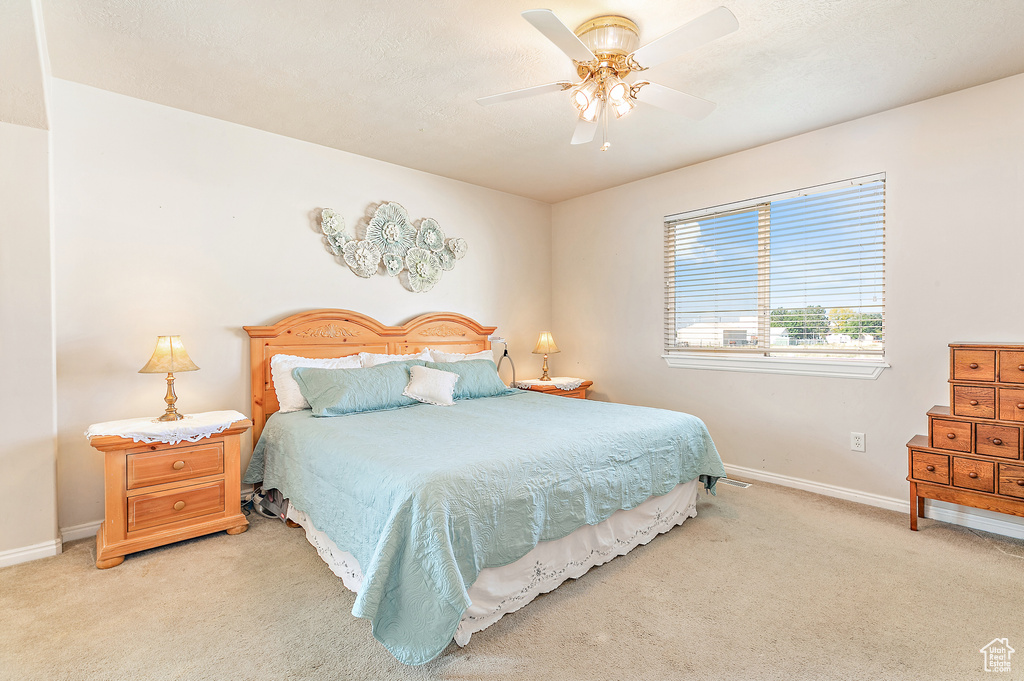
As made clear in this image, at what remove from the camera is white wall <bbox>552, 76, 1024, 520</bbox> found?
2.67 m

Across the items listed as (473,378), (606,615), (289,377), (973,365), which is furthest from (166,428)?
(973,365)

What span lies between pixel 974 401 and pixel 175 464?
412 centimetres

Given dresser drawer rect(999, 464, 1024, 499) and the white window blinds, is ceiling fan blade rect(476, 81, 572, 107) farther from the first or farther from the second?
dresser drawer rect(999, 464, 1024, 499)

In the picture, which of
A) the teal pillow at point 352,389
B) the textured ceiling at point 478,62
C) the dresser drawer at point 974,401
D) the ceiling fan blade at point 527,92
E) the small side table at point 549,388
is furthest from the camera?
the small side table at point 549,388

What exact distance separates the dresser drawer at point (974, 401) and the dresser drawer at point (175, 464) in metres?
3.93

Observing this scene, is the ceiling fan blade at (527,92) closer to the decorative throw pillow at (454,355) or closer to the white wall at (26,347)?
the decorative throw pillow at (454,355)

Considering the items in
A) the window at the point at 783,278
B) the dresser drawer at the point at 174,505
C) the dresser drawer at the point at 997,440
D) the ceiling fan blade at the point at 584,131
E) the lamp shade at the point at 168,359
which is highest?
the ceiling fan blade at the point at 584,131

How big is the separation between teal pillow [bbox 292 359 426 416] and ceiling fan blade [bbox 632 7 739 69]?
229 centimetres

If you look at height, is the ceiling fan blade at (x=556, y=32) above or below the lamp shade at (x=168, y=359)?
above

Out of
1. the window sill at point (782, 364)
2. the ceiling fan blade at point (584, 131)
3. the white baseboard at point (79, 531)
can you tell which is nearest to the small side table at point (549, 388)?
the window sill at point (782, 364)

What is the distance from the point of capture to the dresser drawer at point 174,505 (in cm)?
242

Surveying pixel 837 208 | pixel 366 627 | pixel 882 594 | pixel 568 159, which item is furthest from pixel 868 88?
pixel 366 627

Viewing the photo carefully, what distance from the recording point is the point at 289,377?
10.2ft

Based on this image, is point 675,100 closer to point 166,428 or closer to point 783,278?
point 783,278
